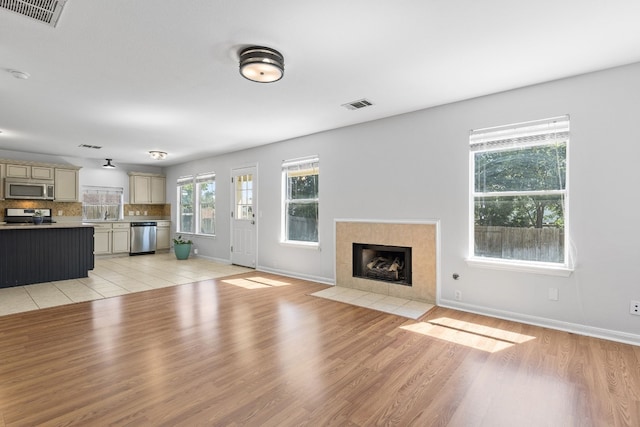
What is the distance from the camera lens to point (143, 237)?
858cm

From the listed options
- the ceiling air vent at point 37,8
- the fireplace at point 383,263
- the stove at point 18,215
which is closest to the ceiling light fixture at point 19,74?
the ceiling air vent at point 37,8

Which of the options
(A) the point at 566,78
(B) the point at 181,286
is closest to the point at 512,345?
(A) the point at 566,78

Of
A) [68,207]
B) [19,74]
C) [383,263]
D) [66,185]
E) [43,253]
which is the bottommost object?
[383,263]

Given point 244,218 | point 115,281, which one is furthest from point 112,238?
point 244,218

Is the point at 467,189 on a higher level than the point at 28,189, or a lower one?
lower

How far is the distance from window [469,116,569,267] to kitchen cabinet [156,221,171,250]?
813 cm

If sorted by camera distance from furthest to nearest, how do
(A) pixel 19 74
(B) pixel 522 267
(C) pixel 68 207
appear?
(C) pixel 68 207 < (B) pixel 522 267 < (A) pixel 19 74

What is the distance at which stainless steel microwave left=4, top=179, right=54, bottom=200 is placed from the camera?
670cm

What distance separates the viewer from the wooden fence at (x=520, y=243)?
11.1 ft

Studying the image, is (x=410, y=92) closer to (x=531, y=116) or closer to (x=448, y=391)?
(x=531, y=116)

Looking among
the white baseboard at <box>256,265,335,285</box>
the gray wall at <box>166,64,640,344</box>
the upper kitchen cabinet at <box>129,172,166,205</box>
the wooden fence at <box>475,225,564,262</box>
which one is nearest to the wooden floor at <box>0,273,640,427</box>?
the gray wall at <box>166,64,640,344</box>

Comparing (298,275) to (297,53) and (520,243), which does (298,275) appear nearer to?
(520,243)

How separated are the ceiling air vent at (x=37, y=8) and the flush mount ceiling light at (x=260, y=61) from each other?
1188mm

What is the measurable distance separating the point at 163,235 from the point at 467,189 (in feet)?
26.8
